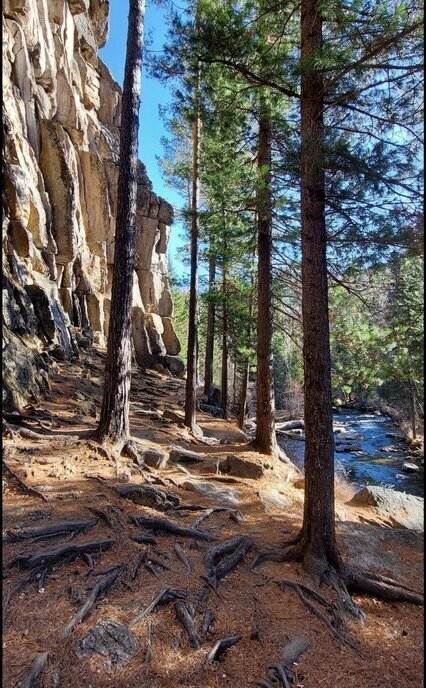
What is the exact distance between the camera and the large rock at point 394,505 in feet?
20.5

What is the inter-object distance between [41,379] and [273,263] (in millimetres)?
6109

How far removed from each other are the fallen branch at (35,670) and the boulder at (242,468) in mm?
4931

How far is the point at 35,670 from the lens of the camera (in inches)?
88.5

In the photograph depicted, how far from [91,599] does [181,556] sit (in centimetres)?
110

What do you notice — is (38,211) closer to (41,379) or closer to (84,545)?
(41,379)

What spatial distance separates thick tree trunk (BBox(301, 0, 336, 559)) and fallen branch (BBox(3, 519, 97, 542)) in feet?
8.07

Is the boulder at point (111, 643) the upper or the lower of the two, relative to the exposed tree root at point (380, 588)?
upper

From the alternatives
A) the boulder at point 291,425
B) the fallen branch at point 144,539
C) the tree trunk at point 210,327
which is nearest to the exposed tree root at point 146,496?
the fallen branch at point 144,539

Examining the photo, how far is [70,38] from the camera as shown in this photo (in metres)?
17.0

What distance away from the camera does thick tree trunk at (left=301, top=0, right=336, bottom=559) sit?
160 inches

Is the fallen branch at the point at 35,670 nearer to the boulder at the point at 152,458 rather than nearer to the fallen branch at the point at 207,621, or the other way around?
the fallen branch at the point at 207,621

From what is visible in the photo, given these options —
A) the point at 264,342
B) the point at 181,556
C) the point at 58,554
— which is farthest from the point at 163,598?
the point at 264,342

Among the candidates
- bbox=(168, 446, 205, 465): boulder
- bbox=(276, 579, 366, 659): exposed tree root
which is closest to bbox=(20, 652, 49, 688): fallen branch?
bbox=(276, 579, 366, 659): exposed tree root

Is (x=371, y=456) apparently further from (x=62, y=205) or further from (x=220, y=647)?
(x=62, y=205)
